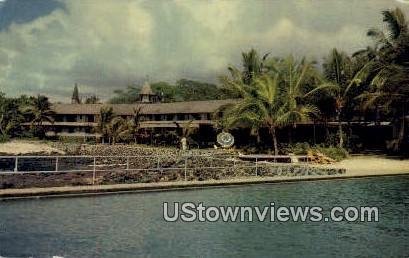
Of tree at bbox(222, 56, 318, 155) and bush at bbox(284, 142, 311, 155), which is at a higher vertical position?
tree at bbox(222, 56, 318, 155)

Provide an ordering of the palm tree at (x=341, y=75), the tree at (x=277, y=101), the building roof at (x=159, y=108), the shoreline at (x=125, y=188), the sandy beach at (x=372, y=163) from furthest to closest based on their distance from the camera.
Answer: the building roof at (x=159, y=108), the palm tree at (x=341, y=75), the tree at (x=277, y=101), the sandy beach at (x=372, y=163), the shoreline at (x=125, y=188)

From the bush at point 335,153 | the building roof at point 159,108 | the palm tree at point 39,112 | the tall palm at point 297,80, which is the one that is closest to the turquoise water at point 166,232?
the bush at point 335,153

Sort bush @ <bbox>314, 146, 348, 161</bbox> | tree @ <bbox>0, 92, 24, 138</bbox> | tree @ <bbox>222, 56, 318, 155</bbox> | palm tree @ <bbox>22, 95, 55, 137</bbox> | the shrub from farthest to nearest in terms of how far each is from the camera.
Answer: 1. palm tree @ <bbox>22, 95, 55, 137</bbox>
2. tree @ <bbox>0, 92, 24, 138</bbox>
3. the shrub
4. tree @ <bbox>222, 56, 318, 155</bbox>
5. bush @ <bbox>314, 146, 348, 161</bbox>

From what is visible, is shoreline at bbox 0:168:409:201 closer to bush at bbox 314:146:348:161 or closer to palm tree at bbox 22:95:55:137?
bush at bbox 314:146:348:161

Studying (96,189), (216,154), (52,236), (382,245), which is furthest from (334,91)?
(52,236)

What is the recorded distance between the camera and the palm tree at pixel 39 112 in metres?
40.2

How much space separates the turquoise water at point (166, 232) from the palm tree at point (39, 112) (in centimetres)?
3066

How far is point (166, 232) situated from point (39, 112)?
3471cm

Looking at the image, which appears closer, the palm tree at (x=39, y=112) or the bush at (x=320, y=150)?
the bush at (x=320, y=150)

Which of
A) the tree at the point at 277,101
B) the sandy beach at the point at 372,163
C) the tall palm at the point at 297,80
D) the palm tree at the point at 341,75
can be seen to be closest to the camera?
the sandy beach at the point at 372,163

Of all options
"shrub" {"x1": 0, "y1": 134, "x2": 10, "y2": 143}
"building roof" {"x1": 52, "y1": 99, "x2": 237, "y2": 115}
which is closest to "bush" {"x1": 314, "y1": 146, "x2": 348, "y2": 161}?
"building roof" {"x1": 52, "y1": 99, "x2": 237, "y2": 115}

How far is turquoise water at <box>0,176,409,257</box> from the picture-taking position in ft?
24.0

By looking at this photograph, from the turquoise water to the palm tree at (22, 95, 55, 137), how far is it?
101 feet

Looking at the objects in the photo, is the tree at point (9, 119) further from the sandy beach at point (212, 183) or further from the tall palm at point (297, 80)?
the sandy beach at point (212, 183)
